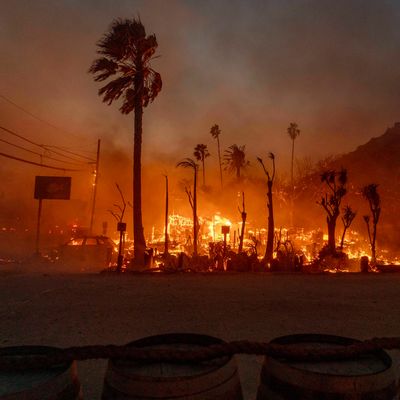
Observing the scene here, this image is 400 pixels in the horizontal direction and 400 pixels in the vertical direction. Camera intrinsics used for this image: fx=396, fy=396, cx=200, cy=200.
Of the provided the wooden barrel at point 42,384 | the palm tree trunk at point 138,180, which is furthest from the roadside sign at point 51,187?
the wooden barrel at point 42,384

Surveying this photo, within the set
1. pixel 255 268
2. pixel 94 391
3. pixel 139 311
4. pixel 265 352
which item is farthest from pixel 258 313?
pixel 255 268

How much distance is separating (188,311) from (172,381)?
212 inches

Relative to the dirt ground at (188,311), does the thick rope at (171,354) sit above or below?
above

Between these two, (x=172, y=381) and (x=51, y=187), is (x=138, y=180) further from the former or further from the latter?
(x=172, y=381)

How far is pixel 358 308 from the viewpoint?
24.4 feet

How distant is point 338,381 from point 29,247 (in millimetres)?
35826

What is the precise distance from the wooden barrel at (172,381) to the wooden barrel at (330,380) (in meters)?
0.18

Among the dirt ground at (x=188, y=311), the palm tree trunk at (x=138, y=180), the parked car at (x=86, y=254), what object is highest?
the palm tree trunk at (x=138, y=180)

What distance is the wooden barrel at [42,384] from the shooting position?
5.14ft

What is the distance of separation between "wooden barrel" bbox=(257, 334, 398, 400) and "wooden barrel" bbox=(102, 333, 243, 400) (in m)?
0.18

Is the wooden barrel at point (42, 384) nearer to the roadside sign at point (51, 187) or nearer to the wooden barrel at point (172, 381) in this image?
the wooden barrel at point (172, 381)

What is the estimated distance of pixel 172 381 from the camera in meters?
1.63

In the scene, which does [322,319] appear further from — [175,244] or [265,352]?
[175,244]

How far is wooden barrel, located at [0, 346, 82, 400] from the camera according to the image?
1568mm
